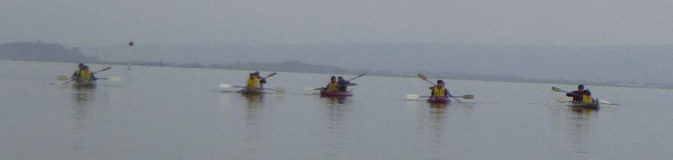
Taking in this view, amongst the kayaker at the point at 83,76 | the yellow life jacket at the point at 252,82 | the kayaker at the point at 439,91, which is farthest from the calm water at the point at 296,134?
the kayaker at the point at 83,76

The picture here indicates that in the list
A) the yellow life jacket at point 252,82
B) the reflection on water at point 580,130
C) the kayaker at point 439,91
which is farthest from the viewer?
the yellow life jacket at point 252,82

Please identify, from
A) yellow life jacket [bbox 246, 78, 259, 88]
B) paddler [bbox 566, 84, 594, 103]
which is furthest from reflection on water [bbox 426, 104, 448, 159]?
yellow life jacket [bbox 246, 78, 259, 88]

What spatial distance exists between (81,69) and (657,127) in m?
25.5

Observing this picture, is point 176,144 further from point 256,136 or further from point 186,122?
point 186,122

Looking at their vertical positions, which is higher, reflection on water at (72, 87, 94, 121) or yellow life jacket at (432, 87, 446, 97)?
yellow life jacket at (432, 87, 446, 97)

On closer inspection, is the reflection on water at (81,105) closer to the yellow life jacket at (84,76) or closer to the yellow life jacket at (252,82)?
the yellow life jacket at (84,76)

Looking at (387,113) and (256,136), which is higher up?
(387,113)

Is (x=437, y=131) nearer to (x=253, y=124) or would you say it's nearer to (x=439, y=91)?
(x=253, y=124)

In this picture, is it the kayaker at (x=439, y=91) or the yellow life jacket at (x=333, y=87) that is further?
the yellow life jacket at (x=333, y=87)

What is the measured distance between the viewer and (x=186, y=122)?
26.7m

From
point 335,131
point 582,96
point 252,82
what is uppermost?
point 252,82

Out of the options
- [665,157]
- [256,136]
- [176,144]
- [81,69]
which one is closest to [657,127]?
[665,157]

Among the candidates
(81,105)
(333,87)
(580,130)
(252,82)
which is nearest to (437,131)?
(580,130)

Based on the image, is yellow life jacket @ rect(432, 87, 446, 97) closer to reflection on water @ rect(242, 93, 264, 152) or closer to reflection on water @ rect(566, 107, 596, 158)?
reflection on water @ rect(566, 107, 596, 158)
